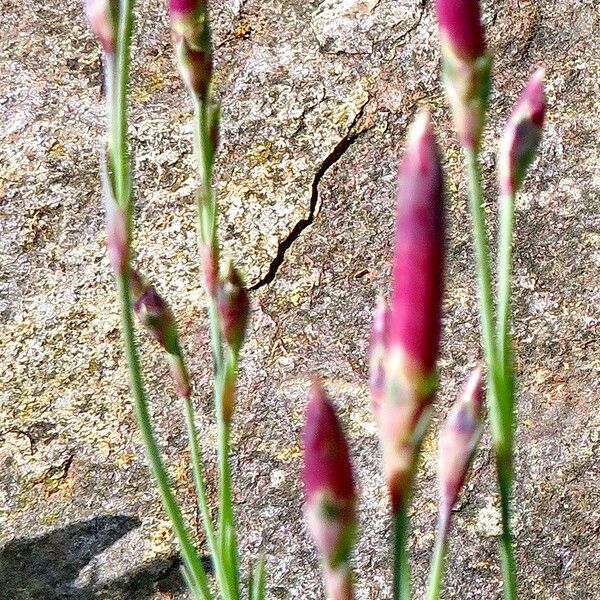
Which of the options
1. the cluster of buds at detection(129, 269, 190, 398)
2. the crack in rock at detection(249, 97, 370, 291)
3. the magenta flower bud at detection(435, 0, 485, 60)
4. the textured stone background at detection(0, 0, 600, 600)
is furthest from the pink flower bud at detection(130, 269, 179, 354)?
the crack in rock at detection(249, 97, 370, 291)

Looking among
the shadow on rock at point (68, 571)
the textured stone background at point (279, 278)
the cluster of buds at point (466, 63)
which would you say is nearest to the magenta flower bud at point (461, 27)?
the cluster of buds at point (466, 63)

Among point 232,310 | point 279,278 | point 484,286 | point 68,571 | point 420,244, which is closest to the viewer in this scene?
point 420,244

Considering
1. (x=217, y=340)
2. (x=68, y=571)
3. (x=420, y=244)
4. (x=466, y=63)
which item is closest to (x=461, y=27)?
(x=466, y=63)

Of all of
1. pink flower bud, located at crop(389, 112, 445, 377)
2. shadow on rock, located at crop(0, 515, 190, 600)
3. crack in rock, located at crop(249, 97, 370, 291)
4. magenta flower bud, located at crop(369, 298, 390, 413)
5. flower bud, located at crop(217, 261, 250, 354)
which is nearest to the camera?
pink flower bud, located at crop(389, 112, 445, 377)

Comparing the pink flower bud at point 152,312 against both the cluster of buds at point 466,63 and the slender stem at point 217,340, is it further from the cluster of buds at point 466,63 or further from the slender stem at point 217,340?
the cluster of buds at point 466,63

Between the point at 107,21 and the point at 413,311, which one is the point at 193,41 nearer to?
the point at 107,21

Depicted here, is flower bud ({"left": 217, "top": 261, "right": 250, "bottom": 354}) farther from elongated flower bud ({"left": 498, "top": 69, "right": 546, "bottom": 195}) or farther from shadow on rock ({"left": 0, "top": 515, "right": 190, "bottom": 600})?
shadow on rock ({"left": 0, "top": 515, "right": 190, "bottom": 600})

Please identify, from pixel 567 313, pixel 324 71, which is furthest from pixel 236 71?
pixel 567 313
